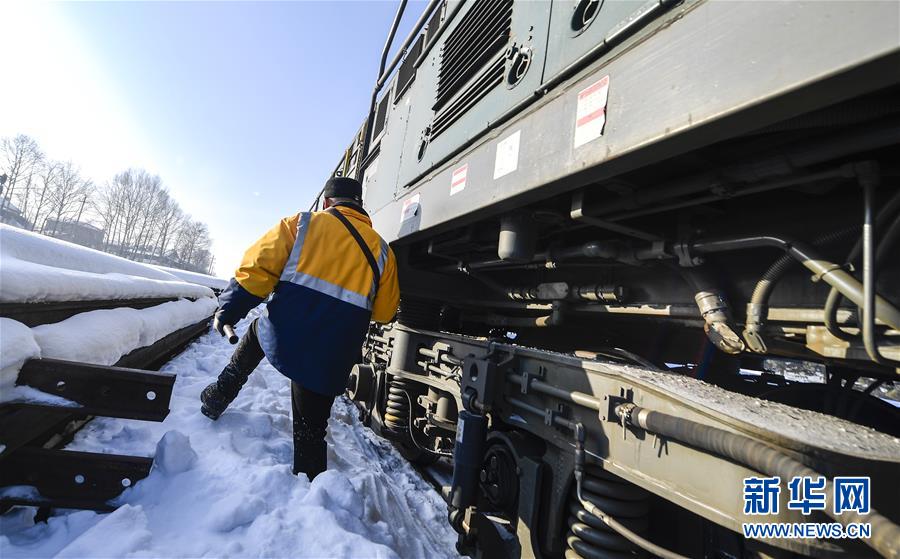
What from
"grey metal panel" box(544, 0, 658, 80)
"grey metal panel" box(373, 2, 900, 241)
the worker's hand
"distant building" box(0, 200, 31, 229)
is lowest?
the worker's hand

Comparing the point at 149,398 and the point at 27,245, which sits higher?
the point at 27,245

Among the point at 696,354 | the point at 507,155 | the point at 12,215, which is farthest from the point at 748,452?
the point at 12,215

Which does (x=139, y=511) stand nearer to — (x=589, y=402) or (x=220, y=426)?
(x=220, y=426)

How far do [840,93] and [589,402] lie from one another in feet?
3.95

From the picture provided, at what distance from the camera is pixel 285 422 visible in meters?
3.04

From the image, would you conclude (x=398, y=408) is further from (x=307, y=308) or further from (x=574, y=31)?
(x=574, y=31)

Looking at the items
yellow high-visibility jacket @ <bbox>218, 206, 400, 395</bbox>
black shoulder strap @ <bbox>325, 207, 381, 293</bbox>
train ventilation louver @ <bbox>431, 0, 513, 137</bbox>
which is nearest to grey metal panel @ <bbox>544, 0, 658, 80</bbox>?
train ventilation louver @ <bbox>431, 0, 513, 137</bbox>

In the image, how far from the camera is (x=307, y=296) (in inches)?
91.4

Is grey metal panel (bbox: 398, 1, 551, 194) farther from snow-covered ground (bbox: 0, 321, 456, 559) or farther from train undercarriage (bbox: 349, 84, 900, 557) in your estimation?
snow-covered ground (bbox: 0, 321, 456, 559)

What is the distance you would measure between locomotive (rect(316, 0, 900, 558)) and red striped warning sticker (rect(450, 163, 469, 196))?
3cm

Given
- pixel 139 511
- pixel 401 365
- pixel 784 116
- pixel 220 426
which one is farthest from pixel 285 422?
pixel 784 116

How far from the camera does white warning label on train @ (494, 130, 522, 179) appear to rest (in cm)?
191

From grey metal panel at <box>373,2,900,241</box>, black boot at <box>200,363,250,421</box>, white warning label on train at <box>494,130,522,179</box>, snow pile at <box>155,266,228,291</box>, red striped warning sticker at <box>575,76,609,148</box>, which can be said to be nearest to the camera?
grey metal panel at <box>373,2,900,241</box>

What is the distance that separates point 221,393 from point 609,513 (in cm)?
223
